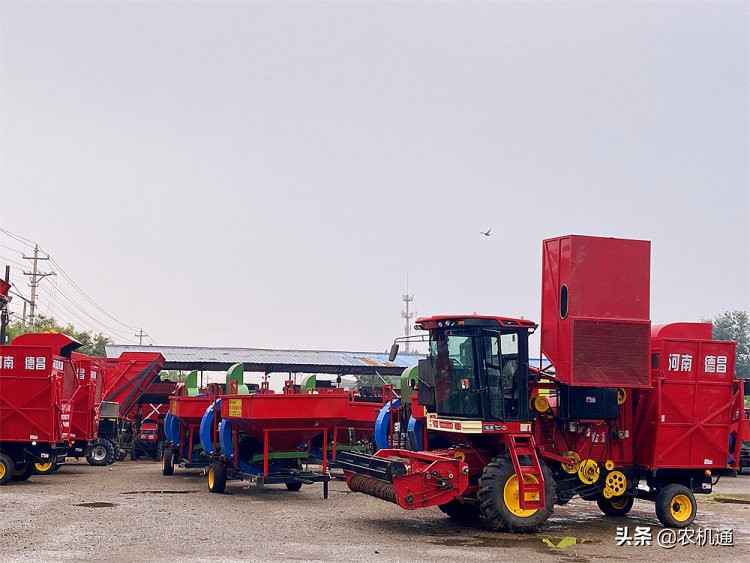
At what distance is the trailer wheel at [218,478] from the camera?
18203 millimetres

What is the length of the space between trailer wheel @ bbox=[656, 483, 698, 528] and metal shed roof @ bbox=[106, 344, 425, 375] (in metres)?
26.3

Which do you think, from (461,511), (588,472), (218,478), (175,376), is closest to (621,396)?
(588,472)

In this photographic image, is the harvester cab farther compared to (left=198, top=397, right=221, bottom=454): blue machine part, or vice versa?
(left=198, top=397, right=221, bottom=454): blue machine part

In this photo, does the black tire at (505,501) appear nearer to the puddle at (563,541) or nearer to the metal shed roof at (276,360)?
the puddle at (563,541)

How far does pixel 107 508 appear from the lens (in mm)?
15336

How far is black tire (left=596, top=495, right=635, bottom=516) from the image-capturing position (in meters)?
15.1

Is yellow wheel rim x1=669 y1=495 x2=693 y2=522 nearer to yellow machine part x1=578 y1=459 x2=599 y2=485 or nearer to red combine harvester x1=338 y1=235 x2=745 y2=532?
red combine harvester x1=338 y1=235 x2=745 y2=532

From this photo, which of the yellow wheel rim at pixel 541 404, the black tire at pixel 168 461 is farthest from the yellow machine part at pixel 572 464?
the black tire at pixel 168 461

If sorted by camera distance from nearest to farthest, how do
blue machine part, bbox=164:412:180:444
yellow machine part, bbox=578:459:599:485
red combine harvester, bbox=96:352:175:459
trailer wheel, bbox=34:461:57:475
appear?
yellow machine part, bbox=578:459:599:485, trailer wheel, bbox=34:461:57:475, blue machine part, bbox=164:412:180:444, red combine harvester, bbox=96:352:175:459

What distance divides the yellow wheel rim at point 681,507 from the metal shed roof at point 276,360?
26.3 metres

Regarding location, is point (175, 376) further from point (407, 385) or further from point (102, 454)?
point (407, 385)

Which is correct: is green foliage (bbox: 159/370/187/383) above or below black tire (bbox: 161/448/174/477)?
below

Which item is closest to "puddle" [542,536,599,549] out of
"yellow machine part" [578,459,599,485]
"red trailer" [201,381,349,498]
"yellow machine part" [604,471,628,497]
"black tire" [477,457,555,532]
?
"black tire" [477,457,555,532]

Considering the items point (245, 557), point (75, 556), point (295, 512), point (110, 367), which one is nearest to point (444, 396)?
point (295, 512)
